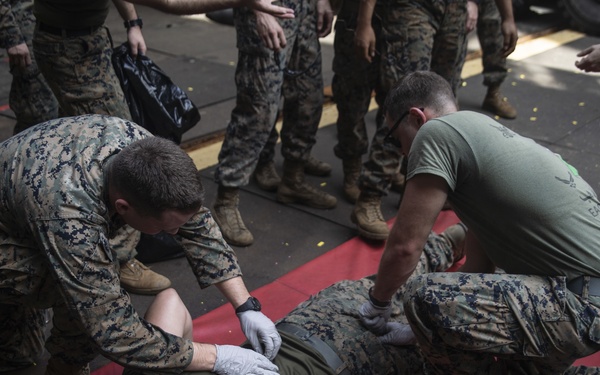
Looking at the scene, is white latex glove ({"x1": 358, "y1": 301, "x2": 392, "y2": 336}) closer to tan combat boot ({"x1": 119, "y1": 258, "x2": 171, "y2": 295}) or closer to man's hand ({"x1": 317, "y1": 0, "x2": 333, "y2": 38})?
tan combat boot ({"x1": 119, "y1": 258, "x2": 171, "y2": 295})

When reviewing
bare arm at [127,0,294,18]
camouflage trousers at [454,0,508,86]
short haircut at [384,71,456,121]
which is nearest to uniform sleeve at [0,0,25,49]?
bare arm at [127,0,294,18]

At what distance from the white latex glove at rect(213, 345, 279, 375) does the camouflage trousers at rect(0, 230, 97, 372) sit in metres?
0.45

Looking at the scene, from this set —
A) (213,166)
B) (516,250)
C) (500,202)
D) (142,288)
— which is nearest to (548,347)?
(516,250)

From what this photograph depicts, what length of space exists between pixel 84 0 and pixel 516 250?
6.75 feet

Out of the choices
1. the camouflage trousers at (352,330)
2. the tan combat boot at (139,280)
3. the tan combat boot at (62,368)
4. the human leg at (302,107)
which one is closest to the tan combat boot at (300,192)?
the human leg at (302,107)

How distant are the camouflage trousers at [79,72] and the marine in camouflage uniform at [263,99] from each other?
2.16 ft

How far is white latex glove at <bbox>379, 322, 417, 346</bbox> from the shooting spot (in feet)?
8.41

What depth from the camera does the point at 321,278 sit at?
3.38 m

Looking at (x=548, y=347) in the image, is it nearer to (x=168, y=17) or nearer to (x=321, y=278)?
(x=321, y=278)

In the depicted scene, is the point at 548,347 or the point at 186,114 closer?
the point at 548,347

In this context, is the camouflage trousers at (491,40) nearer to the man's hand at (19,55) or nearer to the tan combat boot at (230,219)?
the tan combat boot at (230,219)

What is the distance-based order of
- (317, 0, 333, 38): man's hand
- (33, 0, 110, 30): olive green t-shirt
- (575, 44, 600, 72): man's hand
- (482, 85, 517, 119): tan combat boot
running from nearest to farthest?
1. (33, 0, 110, 30): olive green t-shirt
2. (575, 44, 600, 72): man's hand
3. (317, 0, 333, 38): man's hand
4. (482, 85, 517, 119): tan combat boot

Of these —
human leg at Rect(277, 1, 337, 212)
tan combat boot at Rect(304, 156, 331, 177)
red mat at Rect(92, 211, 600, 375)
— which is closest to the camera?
red mat at Rect(92, 211, 600, 375)

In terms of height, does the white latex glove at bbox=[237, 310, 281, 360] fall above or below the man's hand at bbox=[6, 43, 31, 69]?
below
